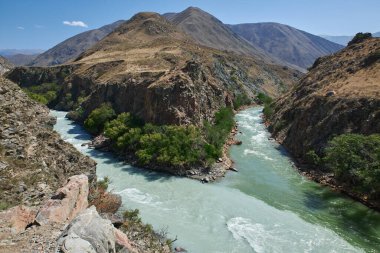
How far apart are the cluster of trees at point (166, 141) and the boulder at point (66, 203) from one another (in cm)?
2246

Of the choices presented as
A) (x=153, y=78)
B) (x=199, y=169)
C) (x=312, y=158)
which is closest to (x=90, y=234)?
(x=199, y=169)

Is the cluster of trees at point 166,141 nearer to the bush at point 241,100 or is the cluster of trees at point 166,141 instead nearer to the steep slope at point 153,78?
the steep slope at point 153,78

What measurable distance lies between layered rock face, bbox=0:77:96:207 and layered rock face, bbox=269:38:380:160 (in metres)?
33.6

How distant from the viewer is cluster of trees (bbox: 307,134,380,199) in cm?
3531

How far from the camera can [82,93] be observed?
3504 inches

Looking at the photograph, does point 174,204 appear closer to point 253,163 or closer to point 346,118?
point 253,163

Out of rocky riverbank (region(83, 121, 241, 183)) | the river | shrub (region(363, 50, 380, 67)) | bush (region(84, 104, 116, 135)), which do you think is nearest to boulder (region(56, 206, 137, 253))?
the river

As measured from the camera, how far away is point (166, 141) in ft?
155

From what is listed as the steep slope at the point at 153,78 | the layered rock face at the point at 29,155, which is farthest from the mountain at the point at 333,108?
the layered rock face at the point at 29,155

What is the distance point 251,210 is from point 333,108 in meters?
27.1

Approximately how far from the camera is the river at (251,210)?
93.6 feet

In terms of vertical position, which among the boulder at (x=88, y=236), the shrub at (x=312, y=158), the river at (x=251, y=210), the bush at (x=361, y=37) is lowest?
the river at (x=251, y=210)

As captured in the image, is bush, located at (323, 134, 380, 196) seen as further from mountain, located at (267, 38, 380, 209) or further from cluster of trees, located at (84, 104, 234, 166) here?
cluster of trees, located at (84, 104, 234, 166)

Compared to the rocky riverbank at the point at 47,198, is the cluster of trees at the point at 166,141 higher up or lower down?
lower down
